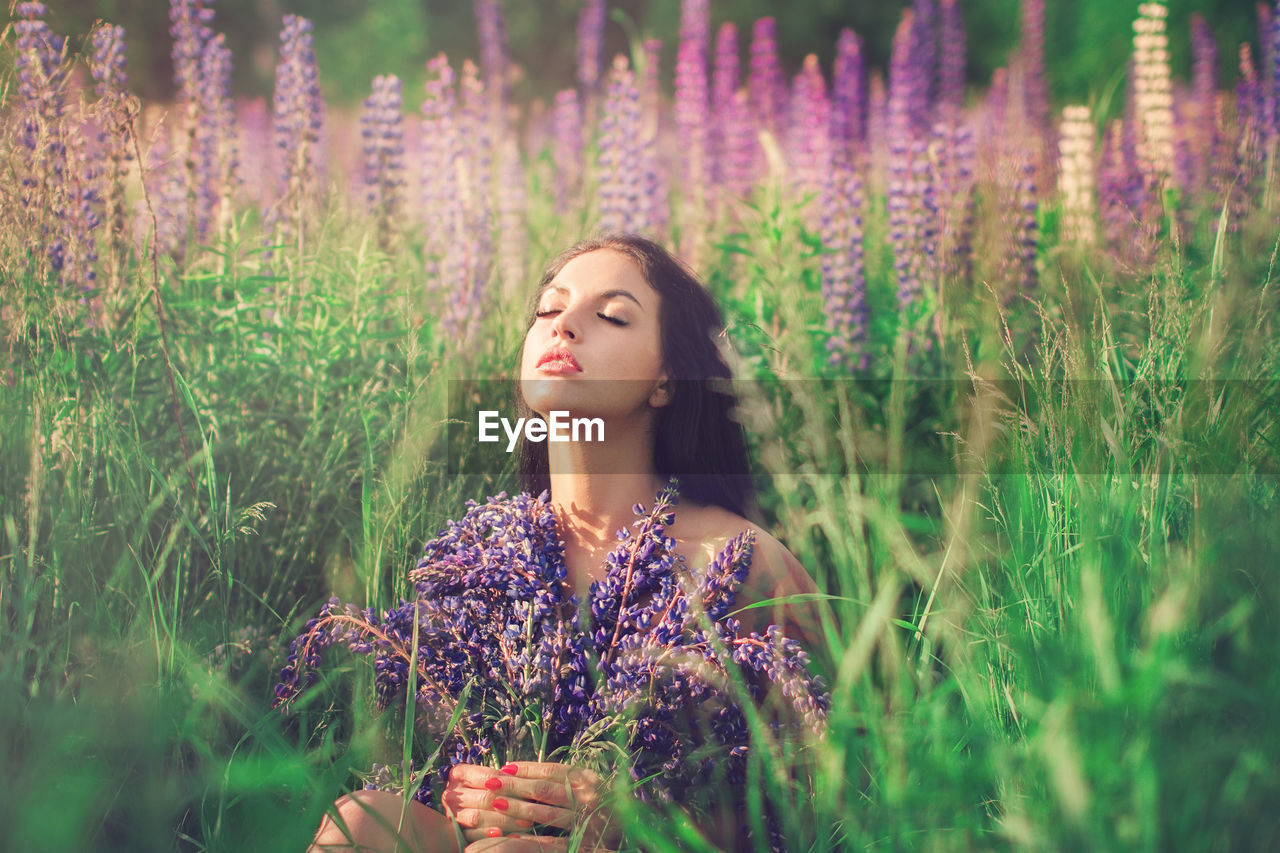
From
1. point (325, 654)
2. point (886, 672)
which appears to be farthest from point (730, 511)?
point (325, 654)

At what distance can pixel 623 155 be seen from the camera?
3.80 meters

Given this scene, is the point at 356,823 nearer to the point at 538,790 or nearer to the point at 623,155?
the point at 538,790

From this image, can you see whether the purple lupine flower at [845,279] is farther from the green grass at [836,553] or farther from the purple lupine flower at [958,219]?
the purple lupine flower at [958,219]

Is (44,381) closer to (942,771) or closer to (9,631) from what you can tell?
(9,631)

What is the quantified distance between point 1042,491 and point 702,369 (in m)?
0.73

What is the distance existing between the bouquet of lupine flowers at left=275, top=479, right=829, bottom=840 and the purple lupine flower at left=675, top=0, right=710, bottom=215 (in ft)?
9.61

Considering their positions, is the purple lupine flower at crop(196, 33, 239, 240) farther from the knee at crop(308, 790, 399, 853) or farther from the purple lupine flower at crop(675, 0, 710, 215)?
the knee at crop(308, 790, 399, 853)

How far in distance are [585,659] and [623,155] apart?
8.14ft

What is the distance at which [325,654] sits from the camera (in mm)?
2268

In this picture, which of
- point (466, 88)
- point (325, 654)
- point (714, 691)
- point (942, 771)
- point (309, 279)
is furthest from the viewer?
point (466, 88)

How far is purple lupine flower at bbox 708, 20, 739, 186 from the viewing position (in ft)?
15.1

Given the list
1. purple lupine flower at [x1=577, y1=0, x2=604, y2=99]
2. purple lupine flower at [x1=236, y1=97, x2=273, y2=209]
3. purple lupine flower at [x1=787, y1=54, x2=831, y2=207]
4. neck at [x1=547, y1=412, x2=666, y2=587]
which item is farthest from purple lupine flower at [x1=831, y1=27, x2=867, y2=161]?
purple lupine flower at [x1=236, y1=97, x2=273, y2=209]

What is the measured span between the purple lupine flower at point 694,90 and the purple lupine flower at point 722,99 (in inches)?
1.9

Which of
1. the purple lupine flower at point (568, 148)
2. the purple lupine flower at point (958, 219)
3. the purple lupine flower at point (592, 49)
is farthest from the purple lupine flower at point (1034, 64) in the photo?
the purple lupine flower at point (592, 49)
